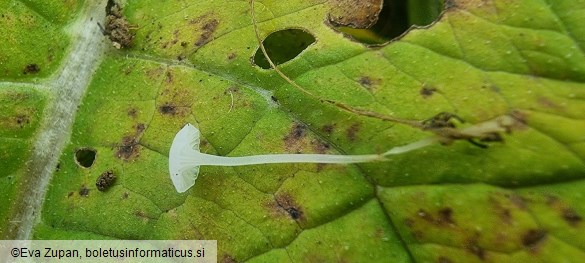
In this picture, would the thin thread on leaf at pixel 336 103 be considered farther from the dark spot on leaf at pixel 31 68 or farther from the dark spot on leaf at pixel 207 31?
the dark spot on leaf at pixel 31 68

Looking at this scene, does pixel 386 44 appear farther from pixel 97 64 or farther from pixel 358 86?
pixel 97 64

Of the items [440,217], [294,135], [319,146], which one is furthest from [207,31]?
[440,217]

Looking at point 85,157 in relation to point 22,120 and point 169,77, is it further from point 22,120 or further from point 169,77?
point 169,77

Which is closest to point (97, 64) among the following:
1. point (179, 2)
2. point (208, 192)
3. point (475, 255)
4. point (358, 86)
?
point (179, 2)

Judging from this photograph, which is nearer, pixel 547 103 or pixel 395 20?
pixel 547 103

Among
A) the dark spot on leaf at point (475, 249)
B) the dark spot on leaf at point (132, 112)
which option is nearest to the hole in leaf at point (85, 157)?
the dark spot on leaf at point (132, 112)
